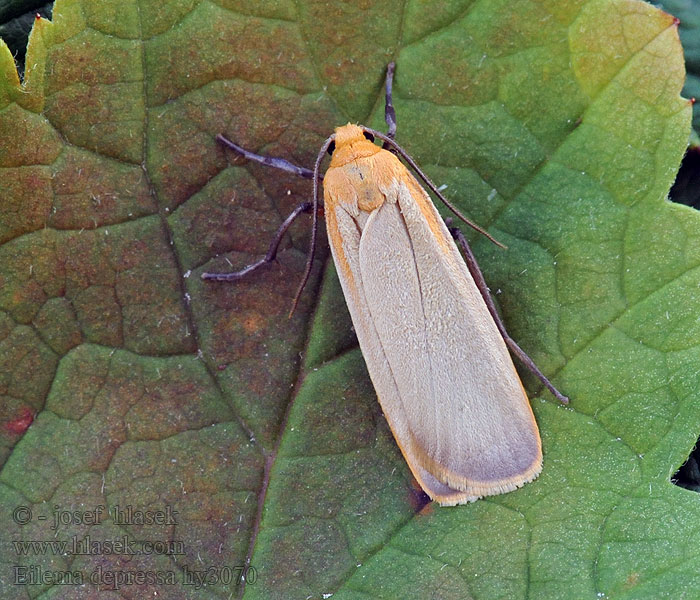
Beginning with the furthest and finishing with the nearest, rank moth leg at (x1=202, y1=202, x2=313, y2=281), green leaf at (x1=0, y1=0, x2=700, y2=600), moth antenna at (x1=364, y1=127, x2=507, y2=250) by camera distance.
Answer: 1. moth leg at (x1=202, y1=202, x2=313, y2=281)
2. moth antenna at (x1=364, y1=127, x2=507, y2=250)
3. green leaf at (x1=0, y1=0, x2=700, y2=600)

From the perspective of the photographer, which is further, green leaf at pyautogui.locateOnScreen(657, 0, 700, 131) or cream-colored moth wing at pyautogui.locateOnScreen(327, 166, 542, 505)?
green leaf at pyautogui.locateOnScreen(657, 0, 700, 131)

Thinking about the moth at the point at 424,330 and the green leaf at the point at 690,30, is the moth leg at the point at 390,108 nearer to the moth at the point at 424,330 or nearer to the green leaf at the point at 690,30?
the moth at the point at 424,330

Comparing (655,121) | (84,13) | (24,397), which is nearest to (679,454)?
(655,121)

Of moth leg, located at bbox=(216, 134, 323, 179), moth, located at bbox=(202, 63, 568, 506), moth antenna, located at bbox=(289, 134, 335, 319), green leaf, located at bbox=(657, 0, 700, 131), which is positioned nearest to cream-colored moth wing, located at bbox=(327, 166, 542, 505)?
moth, located at bbox=(202, 63, 568, 506)

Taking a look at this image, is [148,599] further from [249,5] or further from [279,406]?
[249,5]

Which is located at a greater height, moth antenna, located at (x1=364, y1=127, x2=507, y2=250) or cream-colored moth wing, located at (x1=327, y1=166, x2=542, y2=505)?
moth antenna, located at (x1=364, y1=127, x2=507, y2=250)

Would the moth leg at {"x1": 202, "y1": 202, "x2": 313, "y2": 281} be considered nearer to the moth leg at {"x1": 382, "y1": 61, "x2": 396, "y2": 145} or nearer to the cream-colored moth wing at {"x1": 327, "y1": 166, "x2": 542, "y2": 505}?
the cream-colored moth wing at {"x1": 327, "y1": 166, "x2": 542, "y2": 505}
